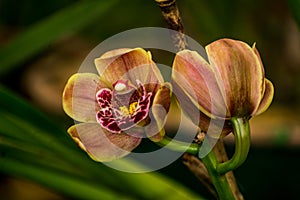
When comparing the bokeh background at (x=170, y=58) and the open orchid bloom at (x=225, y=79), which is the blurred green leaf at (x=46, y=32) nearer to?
the bokeh background at (x=170, y=58)

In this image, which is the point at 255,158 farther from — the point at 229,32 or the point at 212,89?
the point at 212,89

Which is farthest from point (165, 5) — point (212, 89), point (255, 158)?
point (255, 158)

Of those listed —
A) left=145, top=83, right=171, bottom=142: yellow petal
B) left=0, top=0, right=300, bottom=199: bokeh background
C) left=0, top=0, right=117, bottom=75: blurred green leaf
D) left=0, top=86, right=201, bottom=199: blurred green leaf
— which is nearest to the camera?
left=145, top=83, right=171, bottom=142: yellow petal

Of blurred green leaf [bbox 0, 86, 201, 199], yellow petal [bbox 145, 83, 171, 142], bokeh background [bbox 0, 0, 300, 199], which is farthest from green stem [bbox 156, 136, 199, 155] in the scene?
bokeh background [bbox 0, 0, 300, 199]

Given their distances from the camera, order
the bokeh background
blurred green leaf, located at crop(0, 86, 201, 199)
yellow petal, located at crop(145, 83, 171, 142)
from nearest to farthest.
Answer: yellow petal, located at crop(145, 83, 171, 142), blurred green leaf, located at crop(0, 86, 201, 199), the bokeh background

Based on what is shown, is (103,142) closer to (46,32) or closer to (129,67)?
(129,67)

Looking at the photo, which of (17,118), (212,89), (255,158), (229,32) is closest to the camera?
(212,89)

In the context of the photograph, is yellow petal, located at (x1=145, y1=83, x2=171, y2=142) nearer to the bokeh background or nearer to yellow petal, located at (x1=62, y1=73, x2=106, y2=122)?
yellow petal, located at (x1=62, y1=73, x2=106, y2=122)

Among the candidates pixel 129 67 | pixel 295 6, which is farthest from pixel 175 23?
pixel 295 6
